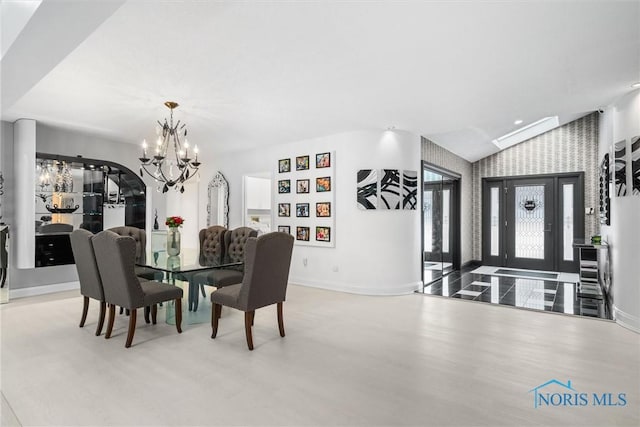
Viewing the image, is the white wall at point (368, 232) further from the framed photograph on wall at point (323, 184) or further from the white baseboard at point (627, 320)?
the white baseboard at point (627, 320)

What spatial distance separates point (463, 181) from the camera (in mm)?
7688

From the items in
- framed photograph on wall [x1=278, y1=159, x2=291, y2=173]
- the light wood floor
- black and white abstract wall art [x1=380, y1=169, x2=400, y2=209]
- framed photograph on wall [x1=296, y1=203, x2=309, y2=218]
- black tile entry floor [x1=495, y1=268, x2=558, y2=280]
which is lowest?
black tile entry floor [x1=495, y1=268, x2=558, y2=280]

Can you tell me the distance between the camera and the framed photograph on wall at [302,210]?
5855mm

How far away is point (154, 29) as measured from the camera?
7.82 feet

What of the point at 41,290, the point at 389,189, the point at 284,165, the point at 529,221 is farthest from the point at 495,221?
the point at 41,290

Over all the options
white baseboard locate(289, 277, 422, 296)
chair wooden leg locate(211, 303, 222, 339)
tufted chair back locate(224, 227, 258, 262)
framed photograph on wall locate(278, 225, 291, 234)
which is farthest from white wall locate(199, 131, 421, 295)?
chair wooden leg locate(211, 303, 222, 339)

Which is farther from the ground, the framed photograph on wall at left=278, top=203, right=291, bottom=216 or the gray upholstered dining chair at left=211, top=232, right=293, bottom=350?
the framed photograph on wall at left=278, top=203, right=291, bottom=216

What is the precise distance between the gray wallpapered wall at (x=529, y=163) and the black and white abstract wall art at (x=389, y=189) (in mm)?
865

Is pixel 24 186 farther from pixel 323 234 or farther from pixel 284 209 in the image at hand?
pixel 323 234

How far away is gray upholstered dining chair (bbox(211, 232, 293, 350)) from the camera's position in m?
3.00

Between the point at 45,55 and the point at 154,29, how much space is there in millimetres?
686

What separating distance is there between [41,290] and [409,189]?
5786 millimetres

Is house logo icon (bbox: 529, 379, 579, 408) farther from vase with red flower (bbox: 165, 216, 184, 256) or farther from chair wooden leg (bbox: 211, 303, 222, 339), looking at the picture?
vase with red flower (bbox: 165, 216, 184, 256)

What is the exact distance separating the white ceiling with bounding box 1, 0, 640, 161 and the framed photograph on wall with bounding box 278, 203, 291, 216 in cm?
177
